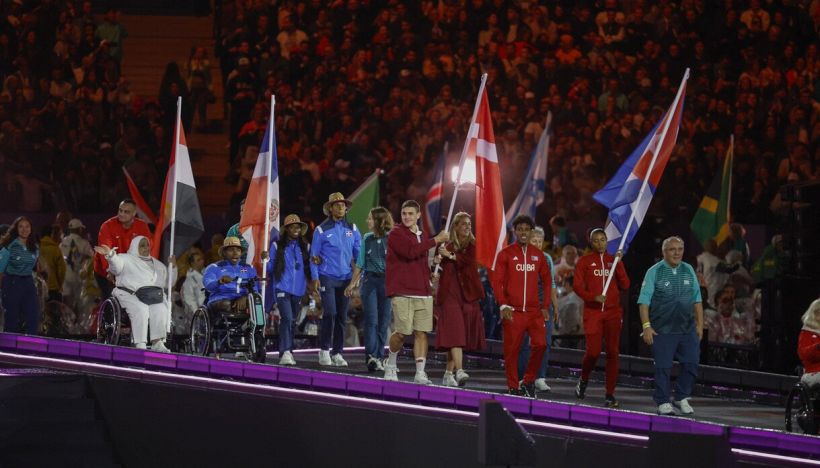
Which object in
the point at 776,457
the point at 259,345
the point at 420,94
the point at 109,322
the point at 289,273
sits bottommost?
the point at 776,457

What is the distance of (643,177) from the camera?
1351 cm

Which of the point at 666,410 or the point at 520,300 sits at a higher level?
the point at 520,300

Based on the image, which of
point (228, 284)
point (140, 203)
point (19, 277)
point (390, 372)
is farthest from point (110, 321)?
point (140, 203)

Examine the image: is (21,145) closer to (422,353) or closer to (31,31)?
(31,31)

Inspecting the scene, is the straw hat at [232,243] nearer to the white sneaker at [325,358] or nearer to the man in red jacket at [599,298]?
the white sneaker at [325,358]

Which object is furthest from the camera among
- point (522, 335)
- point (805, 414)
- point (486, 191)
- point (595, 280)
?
point (486, 191)

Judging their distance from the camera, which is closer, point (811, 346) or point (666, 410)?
point (811, 346)

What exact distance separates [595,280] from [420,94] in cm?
1177

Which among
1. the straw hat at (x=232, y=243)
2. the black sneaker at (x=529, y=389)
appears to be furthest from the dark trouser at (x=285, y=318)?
the black sneaker at (x=529, y=389)

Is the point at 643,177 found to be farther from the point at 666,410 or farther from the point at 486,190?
the point at 666,410

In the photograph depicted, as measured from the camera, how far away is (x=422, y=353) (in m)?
12.9

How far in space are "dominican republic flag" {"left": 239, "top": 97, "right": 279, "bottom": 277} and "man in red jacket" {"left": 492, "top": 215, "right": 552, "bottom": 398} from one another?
10.7 ft

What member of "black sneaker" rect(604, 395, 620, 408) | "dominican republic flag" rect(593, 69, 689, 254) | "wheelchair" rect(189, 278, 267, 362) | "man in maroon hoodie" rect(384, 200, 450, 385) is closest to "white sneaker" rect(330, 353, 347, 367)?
"wheelchair" rect(189, 278, 267, 362)

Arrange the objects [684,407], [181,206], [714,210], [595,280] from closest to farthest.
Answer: [684,407], [595,280], [181,206], [714,210]
